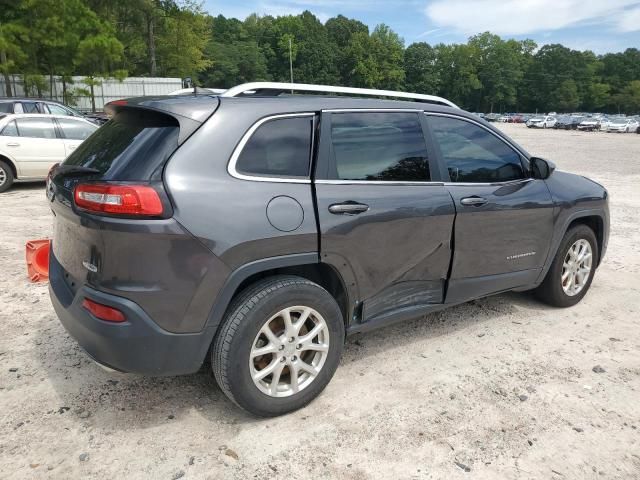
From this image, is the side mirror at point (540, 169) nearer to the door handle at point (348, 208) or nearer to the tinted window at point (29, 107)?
the door handle at point (348, 208)

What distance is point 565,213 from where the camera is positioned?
4332 millimetres

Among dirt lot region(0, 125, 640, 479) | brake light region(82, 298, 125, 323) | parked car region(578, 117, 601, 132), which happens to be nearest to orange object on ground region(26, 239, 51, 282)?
dirt lot region(0, 125, 640, 479)

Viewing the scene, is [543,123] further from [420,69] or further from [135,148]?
[420,69]

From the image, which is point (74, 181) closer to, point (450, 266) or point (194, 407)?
point (194, 407)

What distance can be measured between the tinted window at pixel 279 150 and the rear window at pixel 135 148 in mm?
398

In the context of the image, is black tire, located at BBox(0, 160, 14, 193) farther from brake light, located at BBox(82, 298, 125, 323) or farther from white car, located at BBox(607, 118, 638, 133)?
white car, located at BBox(607, 118, 638, 133)

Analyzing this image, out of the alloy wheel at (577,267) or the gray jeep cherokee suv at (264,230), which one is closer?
the gray jeep cherokee suv at (264,230)

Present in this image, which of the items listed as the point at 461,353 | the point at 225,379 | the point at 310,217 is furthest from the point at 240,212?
the point at 461,353

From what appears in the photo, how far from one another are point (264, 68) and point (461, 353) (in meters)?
112

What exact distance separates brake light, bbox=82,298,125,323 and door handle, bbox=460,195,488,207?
2.35 metres

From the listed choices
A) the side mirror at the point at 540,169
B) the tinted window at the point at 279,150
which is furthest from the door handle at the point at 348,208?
the side mirror at the point at 540,169

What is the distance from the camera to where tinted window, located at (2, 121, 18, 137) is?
10023mm

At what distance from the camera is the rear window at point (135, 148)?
257 cm

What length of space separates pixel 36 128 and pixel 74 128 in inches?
28.8
